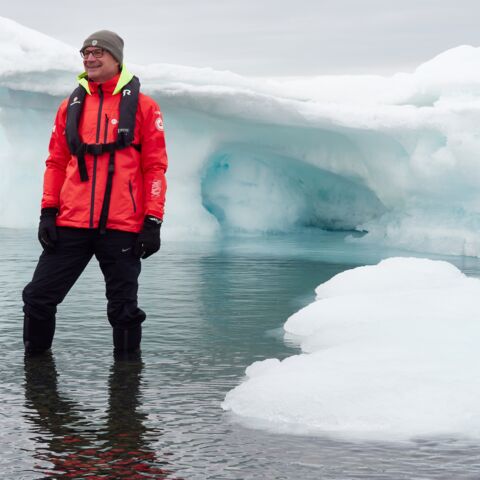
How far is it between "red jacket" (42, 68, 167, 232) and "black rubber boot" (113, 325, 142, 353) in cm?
55

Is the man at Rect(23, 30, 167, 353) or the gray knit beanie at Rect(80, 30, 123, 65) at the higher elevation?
the gray knit beanie at Rect(80, 30, 123, 65)

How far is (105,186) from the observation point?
197 inches

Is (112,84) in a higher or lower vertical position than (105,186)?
higher

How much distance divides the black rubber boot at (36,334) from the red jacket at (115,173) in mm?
578

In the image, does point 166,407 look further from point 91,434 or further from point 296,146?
point 296,146

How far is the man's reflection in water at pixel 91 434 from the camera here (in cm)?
340

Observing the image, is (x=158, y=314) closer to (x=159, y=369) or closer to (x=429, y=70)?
(x=159, y=369)

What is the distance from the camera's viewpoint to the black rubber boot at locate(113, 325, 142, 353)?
209 inches

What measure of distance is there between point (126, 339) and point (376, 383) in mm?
1640

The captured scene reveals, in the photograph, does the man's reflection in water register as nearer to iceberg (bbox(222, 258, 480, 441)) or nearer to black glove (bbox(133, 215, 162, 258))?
iceberg (bbox(222, 258, 480, 441))

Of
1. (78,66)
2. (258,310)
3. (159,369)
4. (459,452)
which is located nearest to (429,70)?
(78,66)

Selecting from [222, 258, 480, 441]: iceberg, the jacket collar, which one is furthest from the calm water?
the jacket collar

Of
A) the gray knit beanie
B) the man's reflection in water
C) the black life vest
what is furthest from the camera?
Answer: the gray knit beanie

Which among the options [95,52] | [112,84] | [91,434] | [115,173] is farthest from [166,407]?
[95,52]
